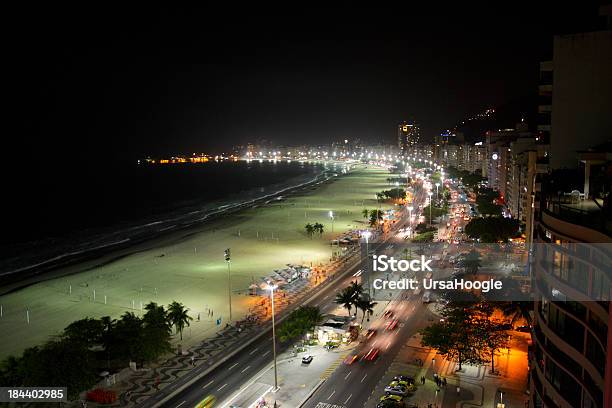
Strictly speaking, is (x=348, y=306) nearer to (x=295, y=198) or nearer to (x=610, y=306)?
(x=610, y=306)

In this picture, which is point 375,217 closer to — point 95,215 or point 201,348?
point 201,348

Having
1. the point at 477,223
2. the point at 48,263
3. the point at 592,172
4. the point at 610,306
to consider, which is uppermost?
the point at 592,172

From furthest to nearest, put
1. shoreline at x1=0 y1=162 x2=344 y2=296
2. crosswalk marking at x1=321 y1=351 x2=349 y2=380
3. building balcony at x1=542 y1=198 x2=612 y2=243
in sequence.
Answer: shoreline at x1=0 y1=162 x2=344 y2=296, crosswalk marking at x1=321 y1=351 x2=349 y2=380, building balcony at x1=542 y1=198 x2=612 y2=243

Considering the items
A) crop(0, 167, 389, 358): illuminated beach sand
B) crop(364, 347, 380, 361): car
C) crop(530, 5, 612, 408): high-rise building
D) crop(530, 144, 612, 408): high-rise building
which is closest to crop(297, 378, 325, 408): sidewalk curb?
crop(364, 347, 380, 361): car

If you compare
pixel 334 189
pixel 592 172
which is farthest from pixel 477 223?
pixel 334 189

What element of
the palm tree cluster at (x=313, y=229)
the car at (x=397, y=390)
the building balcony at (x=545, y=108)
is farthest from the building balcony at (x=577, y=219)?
the palm tree cluster at (x=313, y=229)

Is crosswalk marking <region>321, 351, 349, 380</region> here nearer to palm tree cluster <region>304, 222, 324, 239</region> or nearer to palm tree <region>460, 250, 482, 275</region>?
palm tree <region>460, 250, 482, 275</region>
